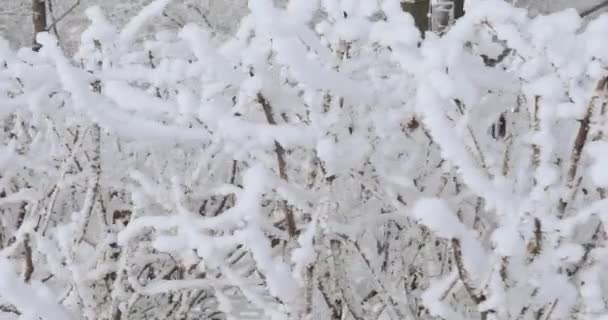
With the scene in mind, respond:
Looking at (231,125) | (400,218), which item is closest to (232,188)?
(231,125)

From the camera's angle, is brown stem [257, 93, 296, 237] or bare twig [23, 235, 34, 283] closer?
brown stem [257, 93, 296, 237]

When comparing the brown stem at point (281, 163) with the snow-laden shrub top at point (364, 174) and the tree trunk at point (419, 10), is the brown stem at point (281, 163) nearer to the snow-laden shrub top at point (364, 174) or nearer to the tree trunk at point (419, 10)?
the snow-laden shrub top at point (364, 174)

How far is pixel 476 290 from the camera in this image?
1559 millimetres

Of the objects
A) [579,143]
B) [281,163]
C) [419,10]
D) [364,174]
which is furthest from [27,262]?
[419,10]

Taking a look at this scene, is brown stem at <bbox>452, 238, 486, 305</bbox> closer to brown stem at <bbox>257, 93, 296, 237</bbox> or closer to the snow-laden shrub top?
the snow-laden shrub top

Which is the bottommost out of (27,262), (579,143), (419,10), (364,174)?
(419,10)

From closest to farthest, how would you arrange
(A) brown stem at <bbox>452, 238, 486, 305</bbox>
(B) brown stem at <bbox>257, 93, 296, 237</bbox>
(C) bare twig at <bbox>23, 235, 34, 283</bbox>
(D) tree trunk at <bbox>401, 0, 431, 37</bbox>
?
(A) brown stem at <bbox>452, 238, 486, 305</bbox>
(B) brown stem at <bbox>257, 93, 296, 237</bbox>
(C) bare twig at <bbox>23, 235, 34, 283</bbox>
(D) tree trunk at <bbox>401, 0, 431, 37</bbox>

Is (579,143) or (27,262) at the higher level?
(579,143)

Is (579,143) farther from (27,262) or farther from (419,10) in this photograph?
(419,10)

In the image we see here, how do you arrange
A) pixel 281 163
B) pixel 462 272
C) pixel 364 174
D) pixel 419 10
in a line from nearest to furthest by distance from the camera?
pixel 462 272 → pixel 281 163 → pixel 364 174 → pixel 419 10

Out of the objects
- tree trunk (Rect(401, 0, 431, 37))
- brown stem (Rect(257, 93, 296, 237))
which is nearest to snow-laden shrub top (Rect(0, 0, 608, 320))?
brown stem (Rect(257, 93, 296, 237))

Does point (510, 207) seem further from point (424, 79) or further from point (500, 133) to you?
point (500, 133)

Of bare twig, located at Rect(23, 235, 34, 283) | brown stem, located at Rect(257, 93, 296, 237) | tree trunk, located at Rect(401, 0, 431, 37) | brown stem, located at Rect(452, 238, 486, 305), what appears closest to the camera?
brown stem, located at Rect(452, 238, 486, 305)

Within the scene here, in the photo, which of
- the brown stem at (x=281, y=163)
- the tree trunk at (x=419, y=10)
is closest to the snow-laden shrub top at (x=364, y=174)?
the brown stem at (x=281, y=163)
